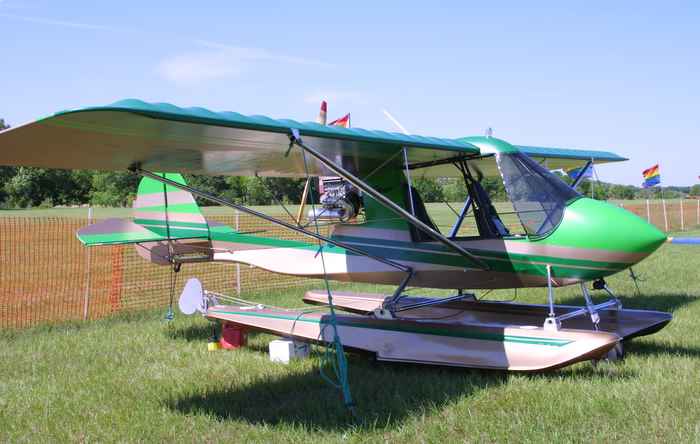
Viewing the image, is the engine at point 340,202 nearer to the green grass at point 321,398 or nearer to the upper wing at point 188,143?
the upper wing at point 188,143

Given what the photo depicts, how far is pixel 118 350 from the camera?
7496mm

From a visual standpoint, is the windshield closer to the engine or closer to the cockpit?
the cockpit

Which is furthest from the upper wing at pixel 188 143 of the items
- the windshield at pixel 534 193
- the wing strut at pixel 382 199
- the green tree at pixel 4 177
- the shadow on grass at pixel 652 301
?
the green tree at pixel 4 177

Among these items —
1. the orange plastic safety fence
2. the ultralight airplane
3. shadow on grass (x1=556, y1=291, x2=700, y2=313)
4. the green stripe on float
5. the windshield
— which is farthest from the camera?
the orange plastic safety fence

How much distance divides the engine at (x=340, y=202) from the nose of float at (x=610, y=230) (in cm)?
268

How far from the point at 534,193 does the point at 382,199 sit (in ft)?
5.46

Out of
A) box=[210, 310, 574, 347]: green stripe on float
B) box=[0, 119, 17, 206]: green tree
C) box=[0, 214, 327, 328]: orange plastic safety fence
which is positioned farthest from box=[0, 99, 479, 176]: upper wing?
box=[0, 119, 17, 206]: green tree

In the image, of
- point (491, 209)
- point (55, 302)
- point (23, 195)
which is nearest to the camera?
point (491, 209)

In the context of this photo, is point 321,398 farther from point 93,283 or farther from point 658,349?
point 93,283

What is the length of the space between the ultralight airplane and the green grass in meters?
0.36

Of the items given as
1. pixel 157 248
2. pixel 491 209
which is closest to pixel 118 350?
pixel 157 248

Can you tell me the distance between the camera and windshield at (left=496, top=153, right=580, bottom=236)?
240 inches

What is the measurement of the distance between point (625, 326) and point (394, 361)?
2.51 metres

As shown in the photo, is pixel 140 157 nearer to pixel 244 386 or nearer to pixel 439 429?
pixel 244 386
